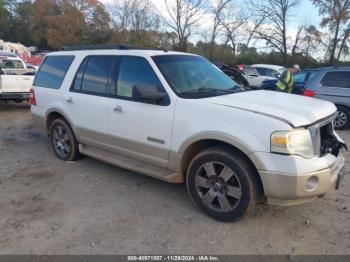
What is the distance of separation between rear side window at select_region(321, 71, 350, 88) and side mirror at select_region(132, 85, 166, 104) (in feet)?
20.8

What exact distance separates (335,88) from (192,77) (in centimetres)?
586

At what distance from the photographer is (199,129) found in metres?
3.48

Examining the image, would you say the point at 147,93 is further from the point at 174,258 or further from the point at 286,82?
the point at 286,82

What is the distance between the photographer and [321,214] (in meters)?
3.74

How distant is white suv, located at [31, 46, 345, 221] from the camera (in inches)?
121

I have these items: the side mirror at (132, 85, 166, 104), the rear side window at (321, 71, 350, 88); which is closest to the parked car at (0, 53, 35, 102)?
the side mirror at (132, 85, 166, 104)

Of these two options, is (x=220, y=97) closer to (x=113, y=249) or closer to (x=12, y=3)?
(x=113, y=249)

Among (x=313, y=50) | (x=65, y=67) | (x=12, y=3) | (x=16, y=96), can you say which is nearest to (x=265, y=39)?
(x=313, y=50)

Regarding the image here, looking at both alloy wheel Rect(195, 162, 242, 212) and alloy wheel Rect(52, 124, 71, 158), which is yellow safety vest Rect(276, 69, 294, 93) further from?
alloy wheel Rect(195, 162, 242, 212)

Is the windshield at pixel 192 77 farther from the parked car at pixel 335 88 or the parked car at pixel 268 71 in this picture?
the parked car at pixel 268 71

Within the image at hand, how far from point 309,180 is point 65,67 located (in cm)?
407

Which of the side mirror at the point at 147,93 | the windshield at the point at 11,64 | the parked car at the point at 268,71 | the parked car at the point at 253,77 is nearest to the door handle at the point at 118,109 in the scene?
the side mirror at the point at 147,93

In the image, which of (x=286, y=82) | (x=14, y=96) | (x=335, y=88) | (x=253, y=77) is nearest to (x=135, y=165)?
(x=286, y=82)

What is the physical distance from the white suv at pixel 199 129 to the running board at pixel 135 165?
14mm
